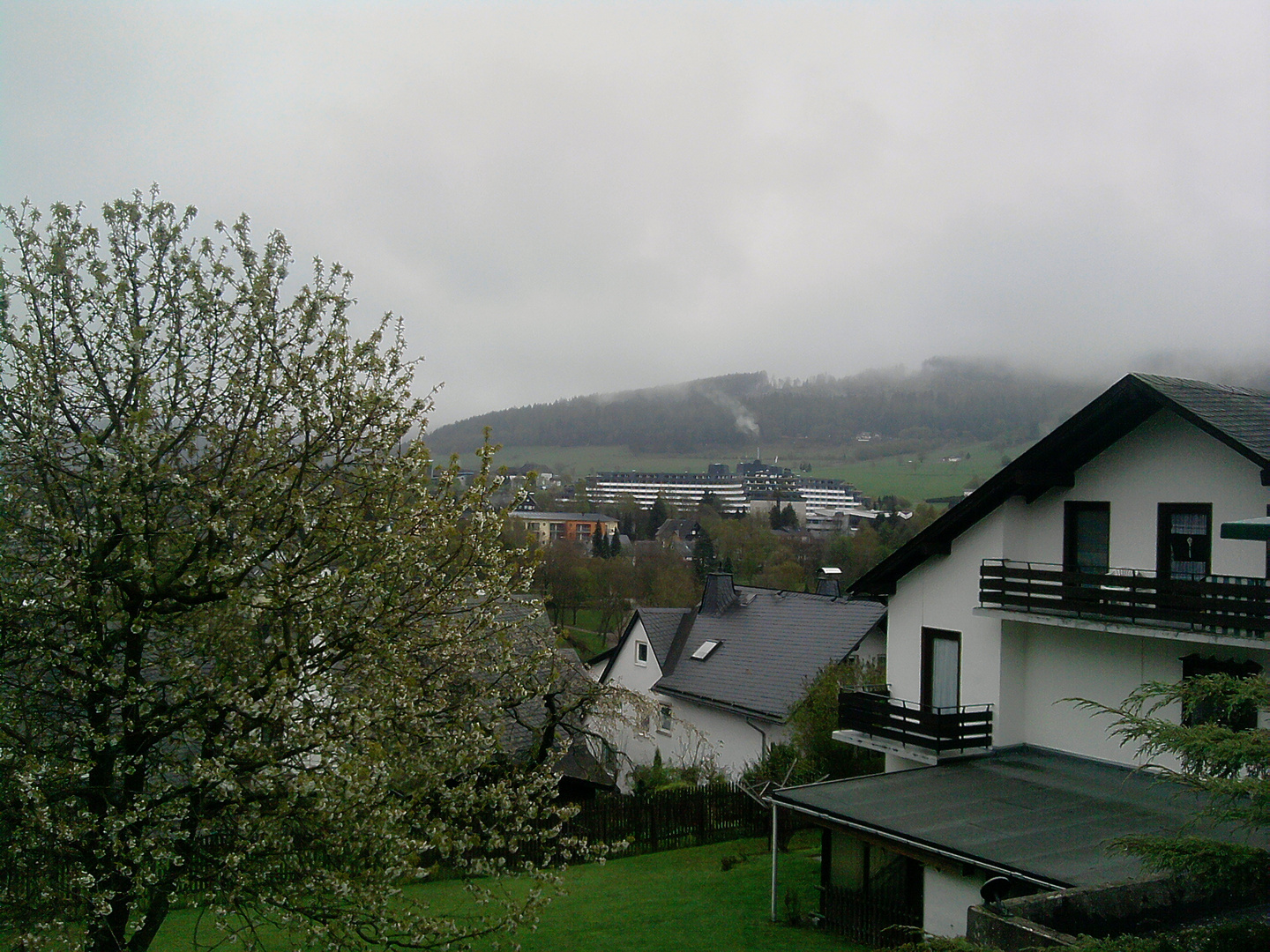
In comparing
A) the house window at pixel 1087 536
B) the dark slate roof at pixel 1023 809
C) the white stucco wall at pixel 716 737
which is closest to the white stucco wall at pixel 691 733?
the white stucco wall at pixel 716 737

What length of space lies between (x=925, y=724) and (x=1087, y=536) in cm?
442

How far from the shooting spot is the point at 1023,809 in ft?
44.4

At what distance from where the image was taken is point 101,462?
753 cm

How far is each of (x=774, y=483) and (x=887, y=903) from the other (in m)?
155

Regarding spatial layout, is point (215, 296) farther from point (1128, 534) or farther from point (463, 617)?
point (1128, 534)

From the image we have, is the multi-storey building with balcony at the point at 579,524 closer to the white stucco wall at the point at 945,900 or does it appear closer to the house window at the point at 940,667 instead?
the house window at the point at 940,667

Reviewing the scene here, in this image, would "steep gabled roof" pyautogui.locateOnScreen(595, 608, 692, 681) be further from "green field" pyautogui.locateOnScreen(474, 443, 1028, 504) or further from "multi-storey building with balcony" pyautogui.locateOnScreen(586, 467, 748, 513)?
"multi-storey building with balcony" pyautogui.locateOnScreen(586, 467, 748, 513)

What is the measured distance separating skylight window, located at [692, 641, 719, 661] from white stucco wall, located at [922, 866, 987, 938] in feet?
58.9

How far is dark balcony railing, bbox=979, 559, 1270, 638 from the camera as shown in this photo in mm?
13102

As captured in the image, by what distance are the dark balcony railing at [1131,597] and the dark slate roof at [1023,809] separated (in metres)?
2.44

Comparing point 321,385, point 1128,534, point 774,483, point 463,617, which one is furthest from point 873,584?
point 774,483

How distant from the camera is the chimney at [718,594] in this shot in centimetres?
3525

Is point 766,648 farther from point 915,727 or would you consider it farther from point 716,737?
point 915,727

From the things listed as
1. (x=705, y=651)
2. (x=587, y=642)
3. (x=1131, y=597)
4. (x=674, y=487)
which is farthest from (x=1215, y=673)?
(x=674, y=487)
